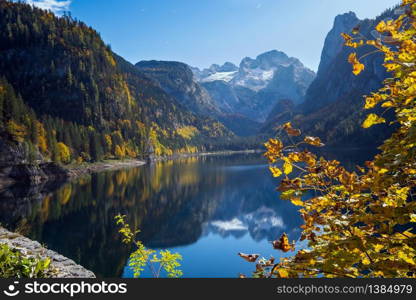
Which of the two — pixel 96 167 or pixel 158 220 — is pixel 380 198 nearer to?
pixel 158 220

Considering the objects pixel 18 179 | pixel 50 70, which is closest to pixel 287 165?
pixel 18 179

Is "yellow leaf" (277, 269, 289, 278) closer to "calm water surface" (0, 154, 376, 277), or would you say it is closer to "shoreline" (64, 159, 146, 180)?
"calm water surface" (0, 154, 376, 277)

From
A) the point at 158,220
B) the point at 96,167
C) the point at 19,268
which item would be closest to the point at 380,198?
the point at 19,268

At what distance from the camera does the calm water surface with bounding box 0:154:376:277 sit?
31.1 meters

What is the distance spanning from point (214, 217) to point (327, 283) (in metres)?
51.2

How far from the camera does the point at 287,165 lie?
436 cm

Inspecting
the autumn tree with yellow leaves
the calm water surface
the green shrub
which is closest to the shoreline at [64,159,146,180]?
the calm water surface
